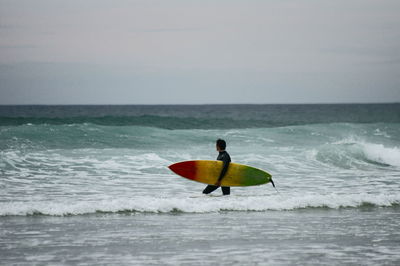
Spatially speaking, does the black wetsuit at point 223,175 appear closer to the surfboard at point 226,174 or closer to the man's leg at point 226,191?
the man's leg at point 226,191

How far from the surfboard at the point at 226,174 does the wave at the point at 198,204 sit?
729 mm

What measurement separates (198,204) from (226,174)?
1.32m

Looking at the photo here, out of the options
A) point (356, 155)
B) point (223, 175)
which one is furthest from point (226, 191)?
point (356, 155)

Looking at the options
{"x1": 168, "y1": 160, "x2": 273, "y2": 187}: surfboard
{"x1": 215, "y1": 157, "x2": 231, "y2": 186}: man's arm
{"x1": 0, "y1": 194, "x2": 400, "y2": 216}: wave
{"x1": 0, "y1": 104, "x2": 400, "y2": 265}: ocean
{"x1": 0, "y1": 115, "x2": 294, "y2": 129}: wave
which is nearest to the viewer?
{"x1": 0, "y1": 104, "x2": 400, "y2": 265}: ocean

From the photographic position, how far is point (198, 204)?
27.5 ft

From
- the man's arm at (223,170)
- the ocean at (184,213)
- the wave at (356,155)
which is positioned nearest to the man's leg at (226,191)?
the man's arm at (223,170)

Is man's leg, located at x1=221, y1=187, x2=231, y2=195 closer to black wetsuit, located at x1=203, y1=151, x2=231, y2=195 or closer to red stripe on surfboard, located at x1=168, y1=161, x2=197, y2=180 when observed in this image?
black wetsuit, located at x1=203, y1=151, x2=231, y2=195

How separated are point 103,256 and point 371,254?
121 inches

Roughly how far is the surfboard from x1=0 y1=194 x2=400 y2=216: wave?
0.73m

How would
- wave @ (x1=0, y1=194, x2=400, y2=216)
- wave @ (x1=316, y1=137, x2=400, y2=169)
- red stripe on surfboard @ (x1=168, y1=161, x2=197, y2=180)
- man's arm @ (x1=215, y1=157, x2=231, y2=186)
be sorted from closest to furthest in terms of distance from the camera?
wave @ (x1=0, y1=194, x2=400, y2=216), man's arm @ (x1=215, y1=157, x2=231, y2=186), red stripe on surfboard @ (x1=168, y1=161, x2=197, y2=180), wave @ (x1=316, y1=137, x2=400, y2=169)

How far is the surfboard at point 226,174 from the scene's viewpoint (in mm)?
9656

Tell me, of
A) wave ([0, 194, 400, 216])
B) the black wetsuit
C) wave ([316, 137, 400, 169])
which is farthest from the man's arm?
wave ([316, 137, 400, 169])

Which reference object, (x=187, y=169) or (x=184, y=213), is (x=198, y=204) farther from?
(x=187, y=169)

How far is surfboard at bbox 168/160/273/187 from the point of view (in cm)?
966
